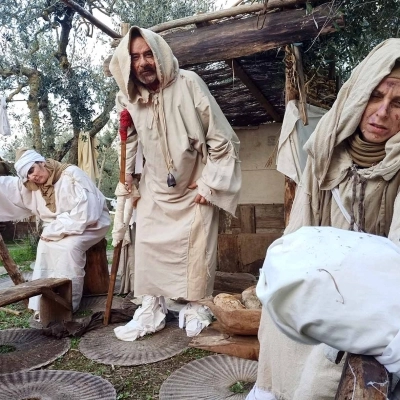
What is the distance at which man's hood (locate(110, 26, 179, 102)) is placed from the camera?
327 cm

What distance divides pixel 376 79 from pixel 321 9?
6.50 feet

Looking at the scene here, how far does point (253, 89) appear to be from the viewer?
5047 millimetres

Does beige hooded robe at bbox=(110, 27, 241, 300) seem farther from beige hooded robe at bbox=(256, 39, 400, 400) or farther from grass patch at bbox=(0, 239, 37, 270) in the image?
grass patch at bbox=(0, 239, 37, 270)

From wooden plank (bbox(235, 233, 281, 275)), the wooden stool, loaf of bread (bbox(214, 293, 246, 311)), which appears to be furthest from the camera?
wooden plank (bbox(235, 233, 281, 275))

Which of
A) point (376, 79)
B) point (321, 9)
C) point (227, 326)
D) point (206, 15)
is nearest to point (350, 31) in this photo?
point (321, 9)

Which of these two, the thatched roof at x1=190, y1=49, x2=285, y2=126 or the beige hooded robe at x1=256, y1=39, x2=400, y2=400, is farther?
the thatched roof at x1=190, y1=49, x2=285, y2=126

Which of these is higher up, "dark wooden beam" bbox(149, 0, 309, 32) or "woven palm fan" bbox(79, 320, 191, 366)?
"dark wooden beam" bbox(149, 0, 309, 32)

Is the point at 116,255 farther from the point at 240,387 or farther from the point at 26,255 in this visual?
the point at 26,255

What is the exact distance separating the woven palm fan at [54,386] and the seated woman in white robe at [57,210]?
1271 millimetres

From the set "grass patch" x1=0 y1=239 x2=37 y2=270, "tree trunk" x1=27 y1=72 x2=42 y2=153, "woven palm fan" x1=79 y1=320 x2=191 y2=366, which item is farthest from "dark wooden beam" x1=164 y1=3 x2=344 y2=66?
"tree trunk" x1=27 y1=72 x2=42 y2=153

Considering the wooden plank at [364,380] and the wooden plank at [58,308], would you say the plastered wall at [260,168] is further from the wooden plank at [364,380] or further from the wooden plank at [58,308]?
the wooden plank at [364,380]

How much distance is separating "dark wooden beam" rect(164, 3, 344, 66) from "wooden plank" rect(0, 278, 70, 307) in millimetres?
2254

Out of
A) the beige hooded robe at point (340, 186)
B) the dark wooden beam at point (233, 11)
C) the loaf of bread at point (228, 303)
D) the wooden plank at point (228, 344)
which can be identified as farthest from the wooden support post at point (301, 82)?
the beige hooded robe at point (340, 186)

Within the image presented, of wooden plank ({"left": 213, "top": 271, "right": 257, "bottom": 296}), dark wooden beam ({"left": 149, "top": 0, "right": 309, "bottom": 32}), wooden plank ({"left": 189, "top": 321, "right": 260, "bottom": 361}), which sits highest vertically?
dark wooden beam ({"left": 149, "top": 0, "right": 309, "bottom": 32})
